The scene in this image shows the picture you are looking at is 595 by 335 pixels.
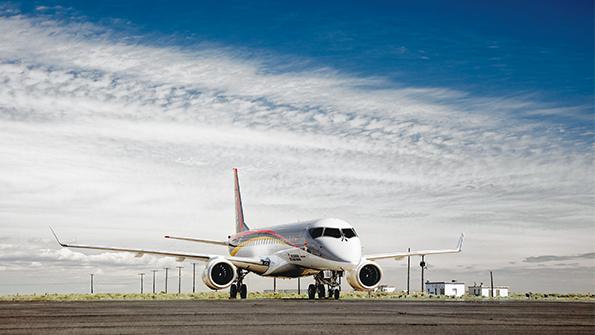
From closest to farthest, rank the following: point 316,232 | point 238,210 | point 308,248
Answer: point 316,232 < point 308,248 < point 238,210

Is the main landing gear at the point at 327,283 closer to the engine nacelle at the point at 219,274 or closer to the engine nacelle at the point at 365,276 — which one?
the engine nacelle at the point at 365,276

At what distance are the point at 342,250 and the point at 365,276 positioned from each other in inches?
130

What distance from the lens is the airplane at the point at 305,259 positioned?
3531cm

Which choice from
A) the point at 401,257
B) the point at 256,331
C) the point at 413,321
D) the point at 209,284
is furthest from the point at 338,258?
the point at 256,331

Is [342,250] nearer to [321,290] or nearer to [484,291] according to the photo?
[321,290]

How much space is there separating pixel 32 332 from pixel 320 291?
25547 millimetres

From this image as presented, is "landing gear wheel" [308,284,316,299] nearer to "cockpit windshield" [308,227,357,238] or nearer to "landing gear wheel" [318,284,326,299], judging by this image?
"landing gear wheel" [318,284,326,299]

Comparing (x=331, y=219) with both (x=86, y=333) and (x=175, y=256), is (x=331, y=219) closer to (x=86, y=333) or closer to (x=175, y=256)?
(x=175, y=256)

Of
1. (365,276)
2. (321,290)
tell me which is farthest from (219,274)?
(365,276)

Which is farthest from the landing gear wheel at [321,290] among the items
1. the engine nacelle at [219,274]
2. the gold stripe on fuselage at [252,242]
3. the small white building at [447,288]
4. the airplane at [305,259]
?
the small white building at [447,288]

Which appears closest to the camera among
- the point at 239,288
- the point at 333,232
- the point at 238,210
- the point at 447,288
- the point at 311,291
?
the point at 333,232

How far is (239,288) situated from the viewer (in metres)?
41.1

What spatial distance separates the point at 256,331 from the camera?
41.4ft

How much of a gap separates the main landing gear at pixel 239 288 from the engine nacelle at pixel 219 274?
5.62 ft
